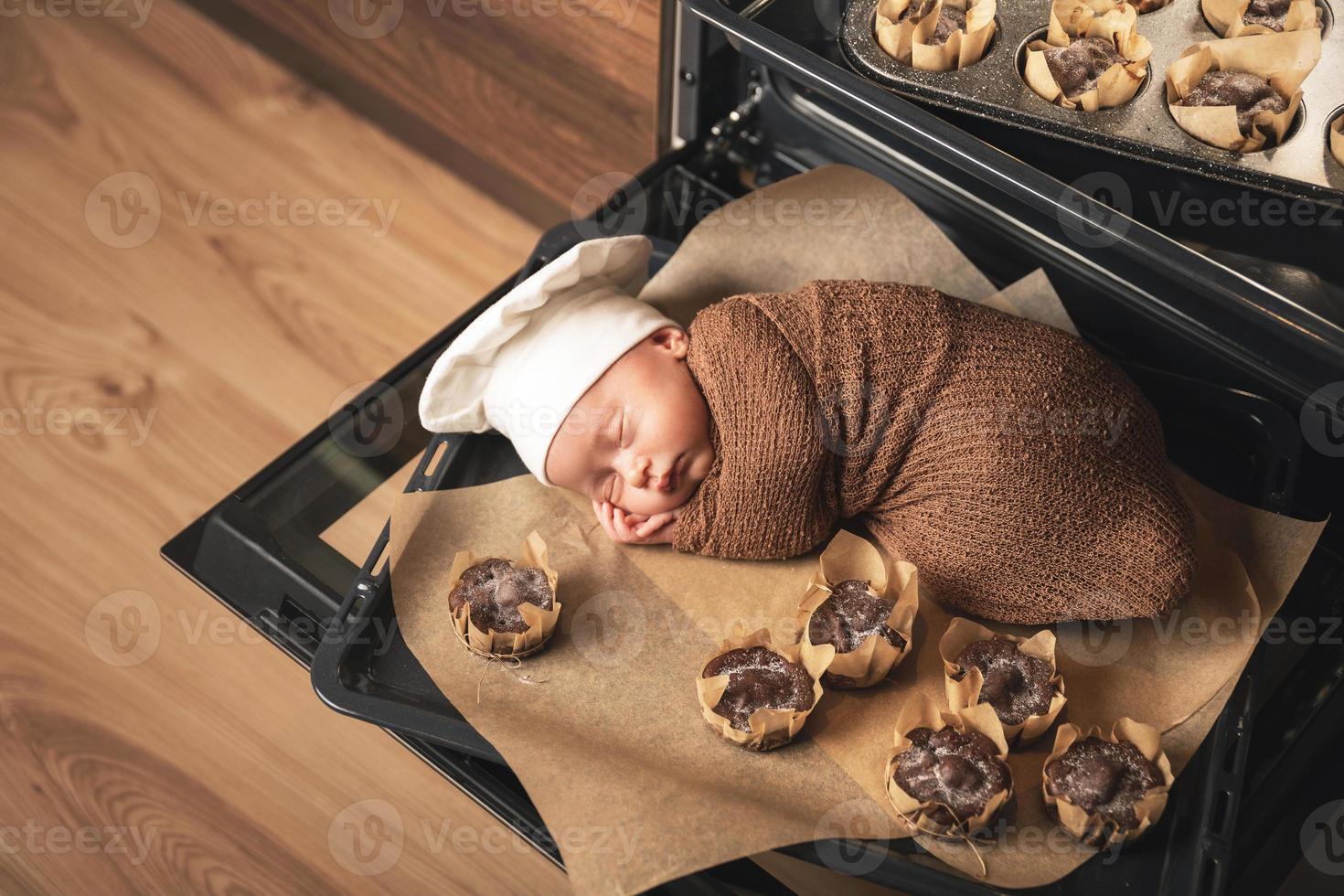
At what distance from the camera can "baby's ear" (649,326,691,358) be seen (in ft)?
2.82

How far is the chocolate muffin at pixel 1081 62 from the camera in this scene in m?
0.75

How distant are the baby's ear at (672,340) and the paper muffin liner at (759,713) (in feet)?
0.66

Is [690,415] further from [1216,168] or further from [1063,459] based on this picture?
[1216,168]

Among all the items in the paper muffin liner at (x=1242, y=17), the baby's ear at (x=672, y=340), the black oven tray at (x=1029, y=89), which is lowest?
the baby's ear at (x=672, y=340)

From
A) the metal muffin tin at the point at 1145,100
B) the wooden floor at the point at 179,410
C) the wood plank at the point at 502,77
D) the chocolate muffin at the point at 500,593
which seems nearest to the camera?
the metal muffin tin at the point at 1145,100

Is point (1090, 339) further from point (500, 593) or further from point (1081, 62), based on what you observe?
point (500, 593)

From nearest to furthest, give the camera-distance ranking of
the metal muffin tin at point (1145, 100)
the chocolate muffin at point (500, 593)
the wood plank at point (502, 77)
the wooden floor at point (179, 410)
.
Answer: the metal muffin tin at point (1145, 100) → the chocolate muffin at point (500, 593) → the wooden floor at point (179, 410) → the wood plank at point (502, 77)

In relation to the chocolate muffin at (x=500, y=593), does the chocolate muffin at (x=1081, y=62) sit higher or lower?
higher

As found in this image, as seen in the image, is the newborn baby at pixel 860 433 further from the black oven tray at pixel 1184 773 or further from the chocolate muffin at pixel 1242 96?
the chocolate muffin at pixel 1242 96

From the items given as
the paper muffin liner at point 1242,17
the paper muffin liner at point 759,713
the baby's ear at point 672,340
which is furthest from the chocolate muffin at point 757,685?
the paper muffin liner at point 1242,17

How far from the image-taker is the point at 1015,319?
0.85 metres

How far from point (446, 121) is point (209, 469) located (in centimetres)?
46

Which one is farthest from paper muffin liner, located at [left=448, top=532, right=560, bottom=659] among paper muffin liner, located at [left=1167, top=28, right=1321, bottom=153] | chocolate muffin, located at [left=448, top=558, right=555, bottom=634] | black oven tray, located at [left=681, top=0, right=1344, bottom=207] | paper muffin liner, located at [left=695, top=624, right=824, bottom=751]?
paper muffin liner, located at [left=1167, top=28, right=1321, bottom=153]

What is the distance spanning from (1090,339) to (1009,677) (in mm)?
309
